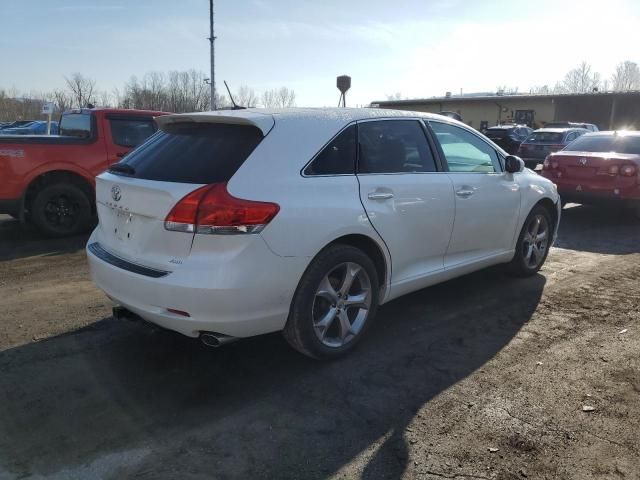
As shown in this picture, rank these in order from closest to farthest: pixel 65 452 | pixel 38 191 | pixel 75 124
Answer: pixel 65 452 < pixel 38 191 < pixel 75 124

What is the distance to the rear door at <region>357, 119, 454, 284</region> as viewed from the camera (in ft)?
12.7

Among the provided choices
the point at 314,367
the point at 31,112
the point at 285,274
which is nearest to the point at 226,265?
the point at 285,274

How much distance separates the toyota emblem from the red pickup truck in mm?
4300

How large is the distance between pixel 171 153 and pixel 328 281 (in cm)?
132

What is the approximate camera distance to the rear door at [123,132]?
8.04 m

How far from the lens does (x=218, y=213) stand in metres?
3.10

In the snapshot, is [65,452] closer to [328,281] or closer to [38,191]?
[328,281]

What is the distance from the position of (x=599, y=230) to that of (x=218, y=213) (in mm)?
7276

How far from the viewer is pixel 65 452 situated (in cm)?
274

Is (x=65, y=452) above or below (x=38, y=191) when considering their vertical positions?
below

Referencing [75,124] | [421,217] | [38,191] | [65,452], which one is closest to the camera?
[65,452]

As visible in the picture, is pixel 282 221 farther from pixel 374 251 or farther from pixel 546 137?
pixel 546 137

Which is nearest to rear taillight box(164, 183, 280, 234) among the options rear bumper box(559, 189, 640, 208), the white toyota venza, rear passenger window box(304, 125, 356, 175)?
the white toyota venza

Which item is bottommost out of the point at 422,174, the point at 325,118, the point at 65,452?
the point at 65,452
